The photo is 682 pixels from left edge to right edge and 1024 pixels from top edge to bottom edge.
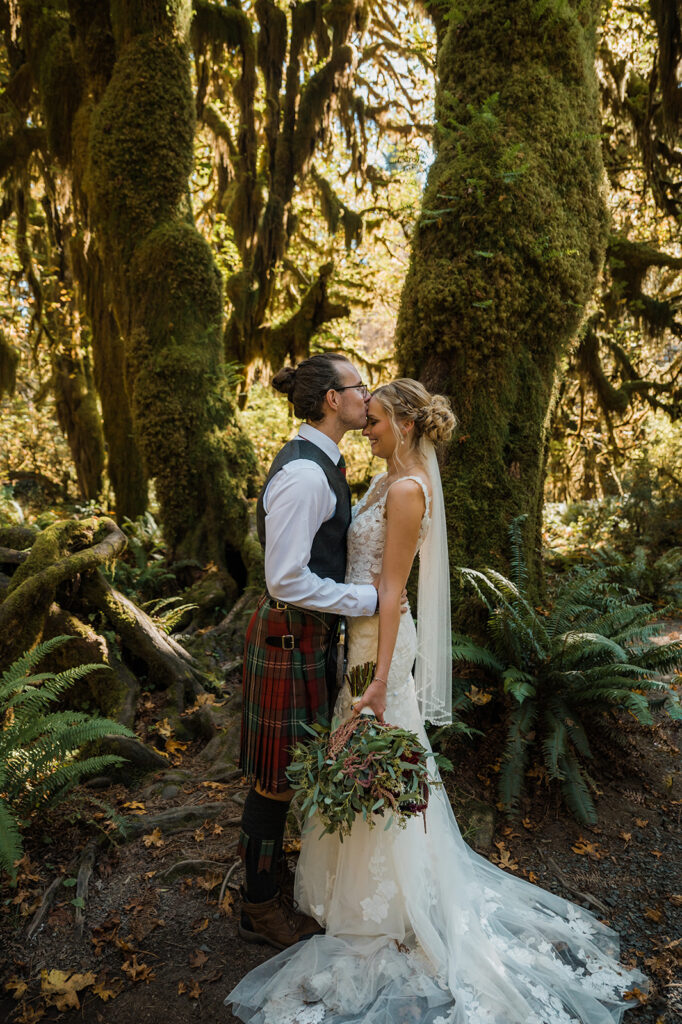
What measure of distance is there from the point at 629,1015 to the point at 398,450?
243 centimetres

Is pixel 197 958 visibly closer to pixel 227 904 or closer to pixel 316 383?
pixel 227 904

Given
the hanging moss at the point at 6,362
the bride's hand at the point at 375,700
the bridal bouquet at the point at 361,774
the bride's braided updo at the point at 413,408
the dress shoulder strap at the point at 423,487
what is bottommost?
the bridal bouquet at the point at 361,774

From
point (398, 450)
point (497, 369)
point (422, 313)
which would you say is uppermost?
point (422, 313)

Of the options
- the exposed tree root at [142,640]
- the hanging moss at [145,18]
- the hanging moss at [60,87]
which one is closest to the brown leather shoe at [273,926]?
the exposed tree root at [142,640]

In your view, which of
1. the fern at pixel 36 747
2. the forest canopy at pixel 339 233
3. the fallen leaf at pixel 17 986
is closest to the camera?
the fallen leaf at pixel 17 986

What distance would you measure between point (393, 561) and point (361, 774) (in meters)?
0.85

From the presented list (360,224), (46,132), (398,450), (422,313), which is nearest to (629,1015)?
Answer: (398,450)

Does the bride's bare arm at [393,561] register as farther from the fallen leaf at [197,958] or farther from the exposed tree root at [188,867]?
the exposed tree root at [188,867]

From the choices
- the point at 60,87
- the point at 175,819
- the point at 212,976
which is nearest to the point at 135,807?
the point at 175,819

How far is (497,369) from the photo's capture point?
4.29 m

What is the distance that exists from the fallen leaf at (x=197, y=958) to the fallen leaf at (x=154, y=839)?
2.51 feet

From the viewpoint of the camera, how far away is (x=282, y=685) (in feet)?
9.11

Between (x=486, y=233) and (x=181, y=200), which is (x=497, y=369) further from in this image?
(x=181, y=200)

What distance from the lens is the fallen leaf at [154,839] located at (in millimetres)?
3484
